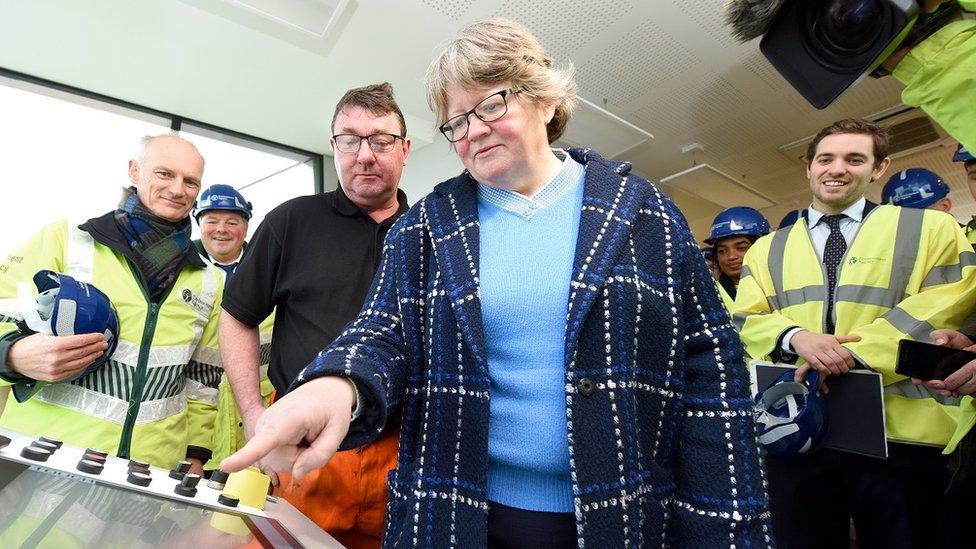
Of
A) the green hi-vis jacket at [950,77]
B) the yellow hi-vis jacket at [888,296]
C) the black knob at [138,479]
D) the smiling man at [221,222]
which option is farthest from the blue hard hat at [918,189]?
the smiling man at [221,222]

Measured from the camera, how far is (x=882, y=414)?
4.62 ft

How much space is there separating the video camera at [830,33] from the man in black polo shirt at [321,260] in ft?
3.46

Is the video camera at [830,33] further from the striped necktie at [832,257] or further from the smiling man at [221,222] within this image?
the smiling man at [221,222]

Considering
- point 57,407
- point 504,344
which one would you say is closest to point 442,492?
point 504,344

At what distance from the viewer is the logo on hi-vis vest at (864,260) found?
5.36ft

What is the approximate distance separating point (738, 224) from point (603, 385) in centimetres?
286

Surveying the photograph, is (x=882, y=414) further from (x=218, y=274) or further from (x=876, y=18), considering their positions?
(x=218, y=274)

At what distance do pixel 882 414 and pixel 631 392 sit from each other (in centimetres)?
117

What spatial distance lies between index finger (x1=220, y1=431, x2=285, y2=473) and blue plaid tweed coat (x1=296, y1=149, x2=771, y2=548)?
0.17 meters

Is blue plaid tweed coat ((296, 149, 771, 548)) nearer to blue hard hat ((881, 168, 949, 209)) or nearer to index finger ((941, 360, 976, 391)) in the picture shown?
index finger ((941, 360, 976, 391))

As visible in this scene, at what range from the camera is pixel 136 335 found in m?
1.40

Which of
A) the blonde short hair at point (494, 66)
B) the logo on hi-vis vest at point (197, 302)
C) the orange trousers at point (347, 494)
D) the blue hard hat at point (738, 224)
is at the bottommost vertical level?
the orange trousers at point (347, 494)

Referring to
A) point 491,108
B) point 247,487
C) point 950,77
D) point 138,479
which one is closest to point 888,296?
point 950,77

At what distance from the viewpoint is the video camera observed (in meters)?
1.09
